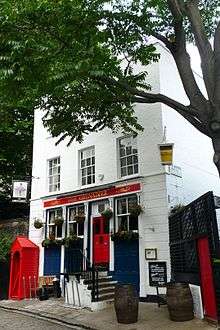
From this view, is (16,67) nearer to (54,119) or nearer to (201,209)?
(54,119)

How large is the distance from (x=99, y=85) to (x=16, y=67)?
2.02 meters

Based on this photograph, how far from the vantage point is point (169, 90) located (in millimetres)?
14867

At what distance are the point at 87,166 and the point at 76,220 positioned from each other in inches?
87.1

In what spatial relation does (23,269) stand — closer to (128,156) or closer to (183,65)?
(128,156)

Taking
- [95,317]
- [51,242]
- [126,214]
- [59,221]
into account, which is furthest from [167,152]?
[51,242]

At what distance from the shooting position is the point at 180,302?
31.1ft

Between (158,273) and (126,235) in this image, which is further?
(126,235)

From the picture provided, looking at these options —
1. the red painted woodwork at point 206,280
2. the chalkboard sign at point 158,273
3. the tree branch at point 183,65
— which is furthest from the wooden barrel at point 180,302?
the tree branch at point 183,65

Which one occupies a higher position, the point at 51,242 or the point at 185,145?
the point at 185,145

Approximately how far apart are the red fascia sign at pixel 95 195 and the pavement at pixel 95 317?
12.3ft

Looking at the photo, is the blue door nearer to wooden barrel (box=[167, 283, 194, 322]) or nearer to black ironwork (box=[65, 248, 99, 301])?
black ironwork (box=[65, 248, 99, 301])

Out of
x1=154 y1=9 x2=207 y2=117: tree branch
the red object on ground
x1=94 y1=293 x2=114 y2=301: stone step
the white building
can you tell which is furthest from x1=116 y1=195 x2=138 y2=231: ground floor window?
x1=154 y1=9 x2=207 y2=117: tree branch

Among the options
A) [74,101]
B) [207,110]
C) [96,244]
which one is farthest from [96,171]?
[207,110]

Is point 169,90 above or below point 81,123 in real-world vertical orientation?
above
